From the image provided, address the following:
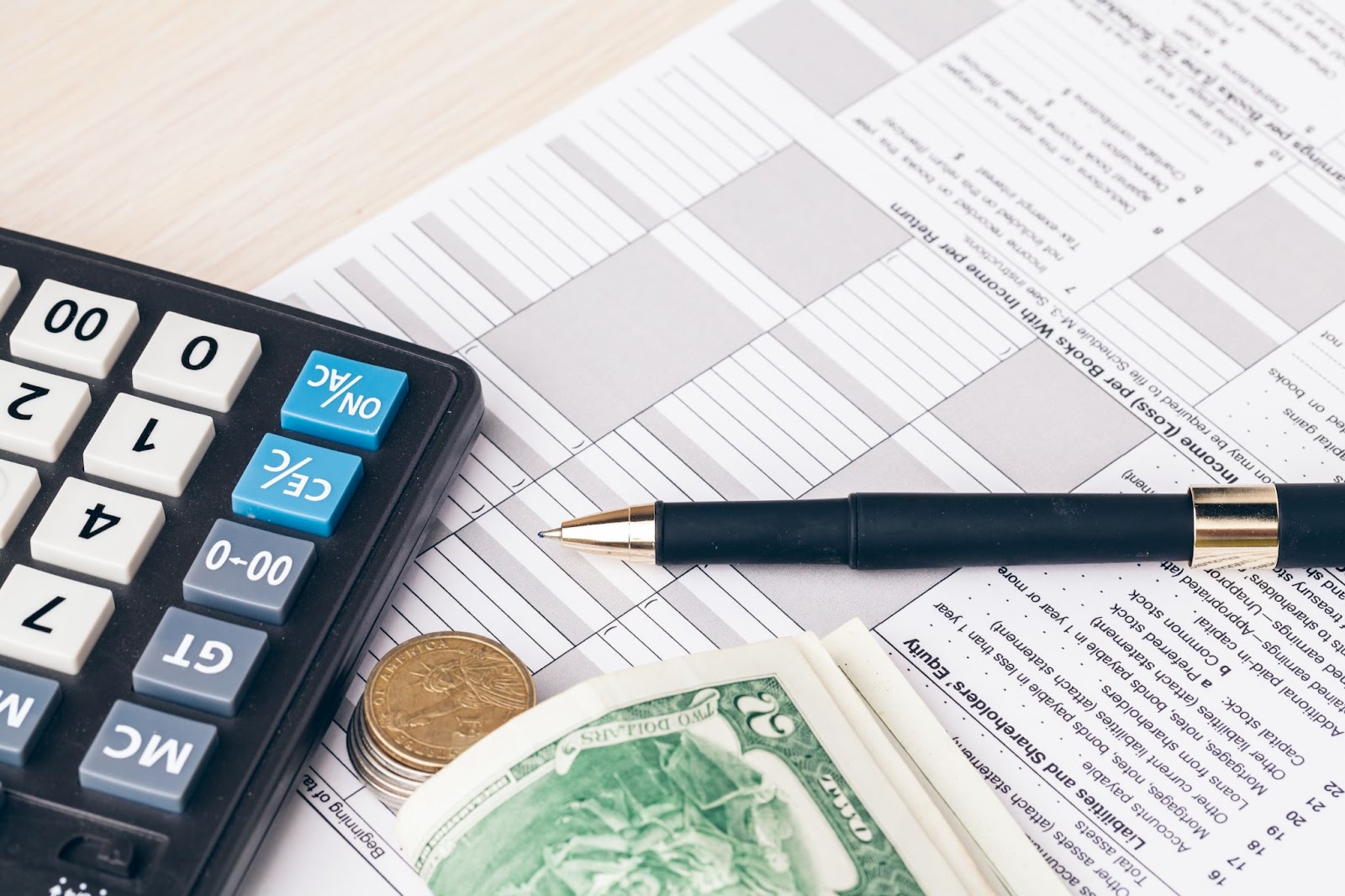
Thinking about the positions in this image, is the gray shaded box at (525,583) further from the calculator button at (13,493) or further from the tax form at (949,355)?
the calculator button at (13,493)

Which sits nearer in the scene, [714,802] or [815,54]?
[714,802]

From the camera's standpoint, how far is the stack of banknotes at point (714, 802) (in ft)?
1.46

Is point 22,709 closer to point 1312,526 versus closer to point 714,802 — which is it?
point 714,802

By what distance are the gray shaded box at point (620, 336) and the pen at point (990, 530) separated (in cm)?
8

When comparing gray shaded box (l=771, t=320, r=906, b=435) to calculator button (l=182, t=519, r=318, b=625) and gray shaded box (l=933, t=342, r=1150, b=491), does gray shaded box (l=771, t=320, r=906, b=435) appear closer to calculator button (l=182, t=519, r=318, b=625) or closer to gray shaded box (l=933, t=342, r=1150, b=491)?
gray shaded box (l=933, t=342, r=1150, b=491)

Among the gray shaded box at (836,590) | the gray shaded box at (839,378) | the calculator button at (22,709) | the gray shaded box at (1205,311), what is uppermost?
the gray shaded box at (1205,311)

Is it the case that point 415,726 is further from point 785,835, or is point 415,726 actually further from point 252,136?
point 252,136

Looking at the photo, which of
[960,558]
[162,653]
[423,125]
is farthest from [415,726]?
[423,125]

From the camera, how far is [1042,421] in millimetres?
596

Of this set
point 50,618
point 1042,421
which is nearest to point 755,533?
point 1042,421

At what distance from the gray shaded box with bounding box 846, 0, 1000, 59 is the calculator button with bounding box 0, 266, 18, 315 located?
1.41ft

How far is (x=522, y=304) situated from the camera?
24.9 inches

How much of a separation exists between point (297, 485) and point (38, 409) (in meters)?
0.11

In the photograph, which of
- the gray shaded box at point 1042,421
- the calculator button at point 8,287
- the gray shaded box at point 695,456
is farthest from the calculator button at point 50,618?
the gray shaded box at point 1042,421
